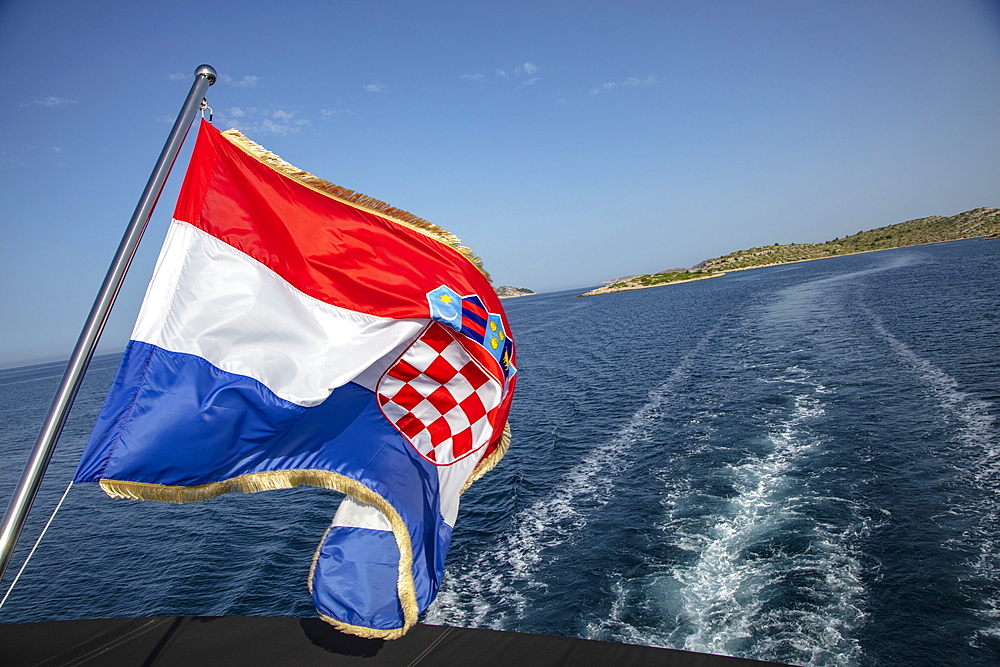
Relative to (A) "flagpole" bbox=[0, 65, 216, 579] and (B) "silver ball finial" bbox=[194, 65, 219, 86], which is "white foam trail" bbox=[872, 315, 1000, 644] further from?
(B) "silver ball finial" bbox=[194, 65, 219, 86]

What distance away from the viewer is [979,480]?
9.70 m

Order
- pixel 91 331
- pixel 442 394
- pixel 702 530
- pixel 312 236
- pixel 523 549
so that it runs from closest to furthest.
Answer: pixel 91 331 < pixel 312 236 < pixel 442 394 < pixel 702 530 < pixel 523 549

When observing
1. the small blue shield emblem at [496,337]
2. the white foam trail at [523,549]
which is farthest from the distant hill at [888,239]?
the small blue shield emblem at [496,337]

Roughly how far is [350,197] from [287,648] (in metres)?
4.61

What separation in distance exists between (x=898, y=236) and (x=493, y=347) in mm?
202169

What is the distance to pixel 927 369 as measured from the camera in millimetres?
17203

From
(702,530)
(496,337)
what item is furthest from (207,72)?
(702,530)

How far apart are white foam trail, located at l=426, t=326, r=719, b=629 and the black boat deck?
10.9 feet

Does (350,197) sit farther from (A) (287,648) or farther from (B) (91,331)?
(A) (287,648)

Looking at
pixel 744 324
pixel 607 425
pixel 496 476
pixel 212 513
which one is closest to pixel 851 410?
pixel 607 425

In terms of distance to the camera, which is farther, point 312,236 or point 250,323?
point 312,236

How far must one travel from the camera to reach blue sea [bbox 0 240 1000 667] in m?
7.16

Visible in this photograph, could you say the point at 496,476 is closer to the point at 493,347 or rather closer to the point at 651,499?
the point at 651,499

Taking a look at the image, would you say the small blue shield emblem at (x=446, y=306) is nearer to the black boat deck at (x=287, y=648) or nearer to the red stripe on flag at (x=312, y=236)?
the red stripe on flag at (x=312, y=236)
